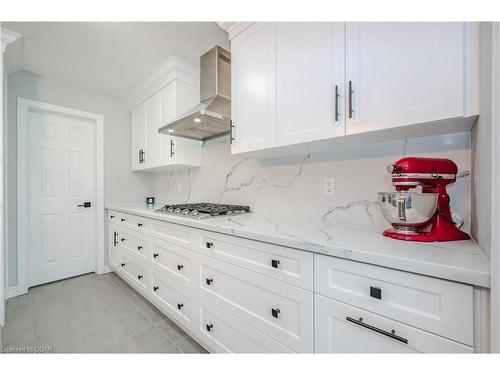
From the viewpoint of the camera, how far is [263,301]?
1076 millimetres

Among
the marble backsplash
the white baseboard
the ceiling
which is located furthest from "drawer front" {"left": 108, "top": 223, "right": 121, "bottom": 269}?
the ceiling

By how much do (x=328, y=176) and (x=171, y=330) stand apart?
1.72 m

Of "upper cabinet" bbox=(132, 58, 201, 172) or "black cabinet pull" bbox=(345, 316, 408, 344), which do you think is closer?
"black cabinet pull" bbox=(345, 316, 408, 344)

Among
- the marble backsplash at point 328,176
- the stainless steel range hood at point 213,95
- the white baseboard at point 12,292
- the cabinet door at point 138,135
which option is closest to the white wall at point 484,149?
the marble backsplash at point 328,176

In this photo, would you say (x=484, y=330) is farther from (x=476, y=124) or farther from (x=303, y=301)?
(x=476, y=124)

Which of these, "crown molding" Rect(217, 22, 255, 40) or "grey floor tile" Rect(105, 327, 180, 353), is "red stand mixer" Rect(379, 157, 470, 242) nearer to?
"crown molding" Rect(217, 22, 255, 40)

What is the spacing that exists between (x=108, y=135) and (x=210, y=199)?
6.06 ft

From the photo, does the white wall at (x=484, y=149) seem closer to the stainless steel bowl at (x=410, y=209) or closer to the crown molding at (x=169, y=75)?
the stainless steel bowl at (x=410, y=209)

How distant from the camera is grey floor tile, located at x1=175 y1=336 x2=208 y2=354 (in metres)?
1.49

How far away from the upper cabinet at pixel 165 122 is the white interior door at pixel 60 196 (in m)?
0.76

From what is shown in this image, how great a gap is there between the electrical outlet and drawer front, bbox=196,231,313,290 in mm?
635

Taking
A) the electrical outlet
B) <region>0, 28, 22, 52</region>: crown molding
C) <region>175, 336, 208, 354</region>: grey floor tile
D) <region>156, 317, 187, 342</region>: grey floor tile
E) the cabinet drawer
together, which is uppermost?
<region>0, 28, 22, 52</region>: crown molding

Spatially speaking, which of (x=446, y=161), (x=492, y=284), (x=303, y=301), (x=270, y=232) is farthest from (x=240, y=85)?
(x=492, y=284)

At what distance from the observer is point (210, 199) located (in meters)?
2.40
